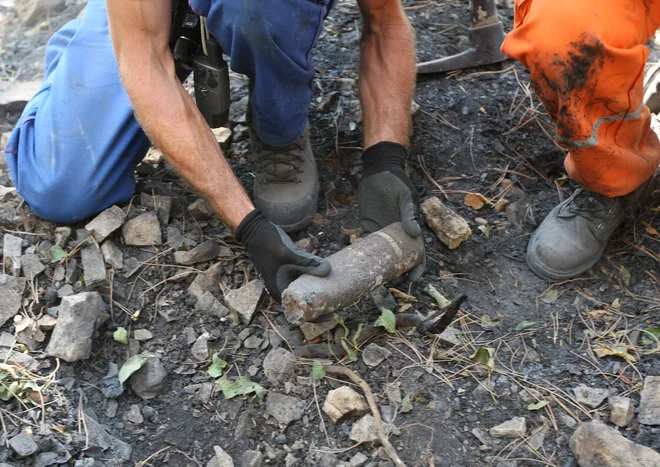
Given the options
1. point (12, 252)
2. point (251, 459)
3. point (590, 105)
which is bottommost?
point (251, 459)

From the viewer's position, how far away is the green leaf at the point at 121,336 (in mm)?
2053

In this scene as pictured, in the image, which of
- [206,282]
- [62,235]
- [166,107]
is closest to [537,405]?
[206,282]

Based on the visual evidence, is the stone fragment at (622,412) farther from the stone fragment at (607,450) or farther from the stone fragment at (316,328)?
the stone fragment at (316,328)

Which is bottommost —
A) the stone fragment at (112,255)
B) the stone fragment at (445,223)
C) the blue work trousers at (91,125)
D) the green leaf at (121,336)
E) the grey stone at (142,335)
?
the grey stone at (142,335)

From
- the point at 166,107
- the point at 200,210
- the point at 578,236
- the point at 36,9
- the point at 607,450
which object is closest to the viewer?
the point at 607,450

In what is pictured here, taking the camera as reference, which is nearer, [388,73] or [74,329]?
[74,329]

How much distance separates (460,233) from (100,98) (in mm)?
1383

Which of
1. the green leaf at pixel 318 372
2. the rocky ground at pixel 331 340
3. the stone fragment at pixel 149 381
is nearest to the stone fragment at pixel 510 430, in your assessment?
the rocky ground at pixel 331 340

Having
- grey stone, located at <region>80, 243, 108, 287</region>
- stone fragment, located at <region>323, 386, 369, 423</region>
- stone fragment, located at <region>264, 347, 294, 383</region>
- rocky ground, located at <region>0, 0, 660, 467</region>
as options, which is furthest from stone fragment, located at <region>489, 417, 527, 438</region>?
grey stone, located at <region>80, 243, 108, 287</region>

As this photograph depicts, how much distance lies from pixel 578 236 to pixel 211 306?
1.24 metres

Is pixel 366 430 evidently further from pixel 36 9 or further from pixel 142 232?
pixel 36 9

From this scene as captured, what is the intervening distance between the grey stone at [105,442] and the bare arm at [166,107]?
2.38 feet

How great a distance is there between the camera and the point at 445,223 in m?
2.34

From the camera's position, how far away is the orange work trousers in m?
1.83
